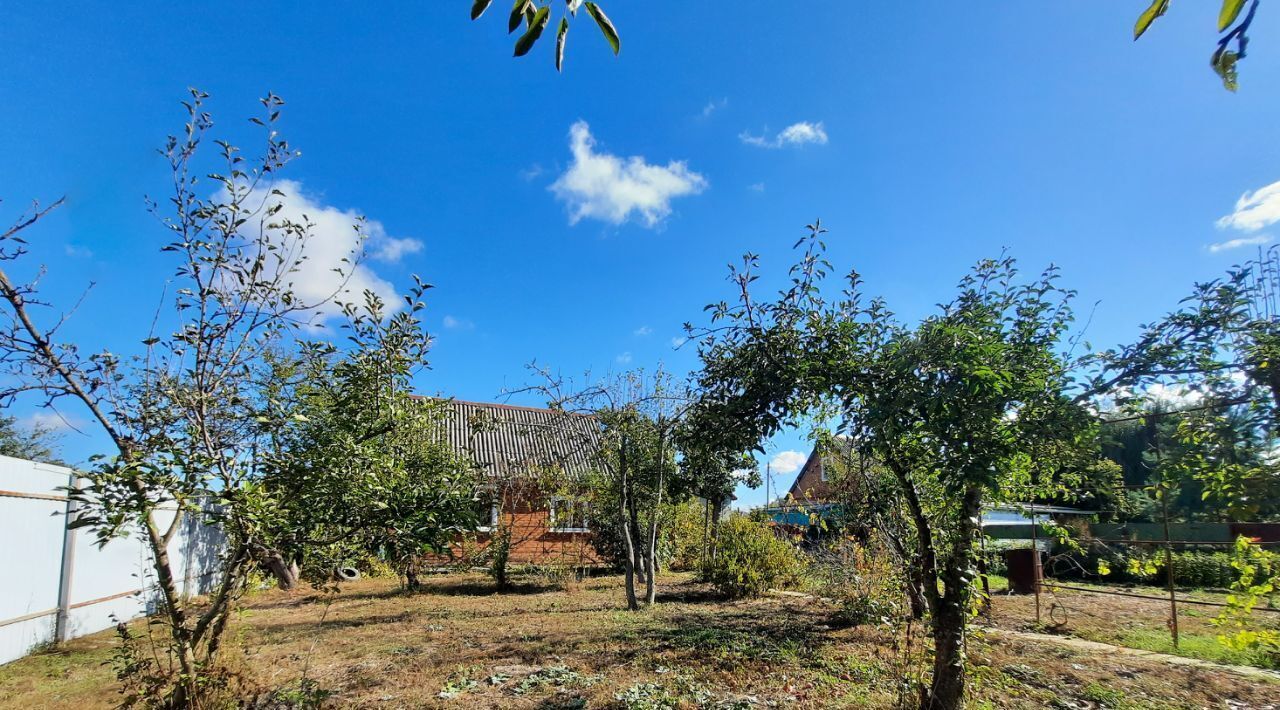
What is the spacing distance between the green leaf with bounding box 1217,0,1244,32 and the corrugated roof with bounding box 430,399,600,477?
4.57 m

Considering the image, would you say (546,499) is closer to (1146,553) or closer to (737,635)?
(737,635)

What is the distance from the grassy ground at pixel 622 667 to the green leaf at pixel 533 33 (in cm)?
491

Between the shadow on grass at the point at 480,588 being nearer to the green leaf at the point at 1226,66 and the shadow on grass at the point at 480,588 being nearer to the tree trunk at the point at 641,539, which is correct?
the tree trunk at the point at 641,539

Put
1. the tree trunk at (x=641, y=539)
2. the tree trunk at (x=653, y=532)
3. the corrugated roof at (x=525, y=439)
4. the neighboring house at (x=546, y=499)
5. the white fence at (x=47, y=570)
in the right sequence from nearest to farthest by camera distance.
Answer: the white fence at (x=47, y=570) → the corrugated roof at (x=525, y=439) → the tree trunk at (x=653, y=532) → the tree trunk at (x=641, y=539) → the neighboring house at (x=546, y=499)

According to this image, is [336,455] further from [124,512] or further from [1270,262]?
[1270,262]

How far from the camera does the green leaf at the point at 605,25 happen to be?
3.98 feet

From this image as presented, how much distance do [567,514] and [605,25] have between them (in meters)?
14.1

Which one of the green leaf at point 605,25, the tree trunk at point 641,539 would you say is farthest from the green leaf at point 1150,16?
the tree trunk at point 641,539

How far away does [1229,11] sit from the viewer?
2.67 feet

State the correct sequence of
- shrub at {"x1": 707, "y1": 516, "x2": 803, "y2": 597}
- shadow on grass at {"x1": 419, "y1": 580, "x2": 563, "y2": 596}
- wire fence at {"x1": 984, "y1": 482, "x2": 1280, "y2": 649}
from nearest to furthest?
wire fence at {"x1": 984, "y1": 482, "x2": 1280, "y2": 649}, shrub at {"x1": 707, "y1": 516, "x2": 803, "y2": 597}, shadow on grass at {"x1": 419, "y1": 580, "x2": 563, "y2": 596}

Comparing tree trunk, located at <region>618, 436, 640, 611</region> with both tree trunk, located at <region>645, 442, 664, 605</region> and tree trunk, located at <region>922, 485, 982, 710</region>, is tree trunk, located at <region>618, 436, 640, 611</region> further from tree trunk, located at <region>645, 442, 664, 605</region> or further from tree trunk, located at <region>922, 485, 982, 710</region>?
tree trunk, located at <region>922, 485, 982, 710</region>

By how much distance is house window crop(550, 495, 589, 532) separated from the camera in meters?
14.3

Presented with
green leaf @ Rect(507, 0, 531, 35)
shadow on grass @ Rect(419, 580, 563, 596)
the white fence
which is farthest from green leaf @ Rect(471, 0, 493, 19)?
shadow on grass @ Rect(419, 580, 563, 596)

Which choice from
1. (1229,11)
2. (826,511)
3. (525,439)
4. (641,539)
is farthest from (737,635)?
(525,439)
